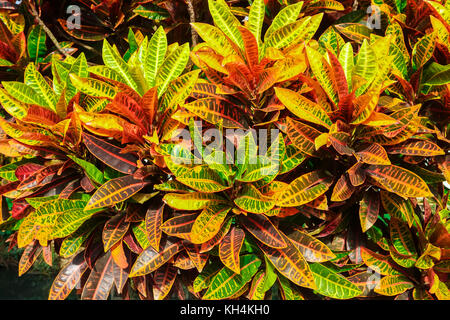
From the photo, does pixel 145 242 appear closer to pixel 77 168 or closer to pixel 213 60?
pixel 77 168

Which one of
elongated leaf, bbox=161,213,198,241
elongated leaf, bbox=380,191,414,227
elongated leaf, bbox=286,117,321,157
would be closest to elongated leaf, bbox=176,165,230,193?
elongated leaf, bbox=161,213,198,241

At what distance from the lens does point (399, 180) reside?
4.21 feet

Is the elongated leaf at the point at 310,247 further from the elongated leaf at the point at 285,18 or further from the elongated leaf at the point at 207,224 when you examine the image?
the elongated leaf at the point at 285,18

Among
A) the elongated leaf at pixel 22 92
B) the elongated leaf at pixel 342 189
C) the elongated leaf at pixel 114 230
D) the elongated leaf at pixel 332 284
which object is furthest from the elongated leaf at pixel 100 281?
the elongated leaf at pixel 342 189

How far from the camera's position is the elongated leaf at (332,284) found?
1.35 metres

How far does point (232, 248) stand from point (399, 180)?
0.61 meters

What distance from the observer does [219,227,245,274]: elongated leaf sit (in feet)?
4.15

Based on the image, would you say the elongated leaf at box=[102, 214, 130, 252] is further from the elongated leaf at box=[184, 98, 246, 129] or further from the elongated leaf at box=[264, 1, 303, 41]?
the elongated leaf at box=[264, 1, 303, 41]

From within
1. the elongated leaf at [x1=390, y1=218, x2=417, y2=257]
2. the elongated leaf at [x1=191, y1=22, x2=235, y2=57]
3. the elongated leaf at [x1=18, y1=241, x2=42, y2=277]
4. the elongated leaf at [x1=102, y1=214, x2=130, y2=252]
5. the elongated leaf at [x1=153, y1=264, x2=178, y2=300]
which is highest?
the elongated leaf at [x1=191, y1=22, x2=235, y2=57]

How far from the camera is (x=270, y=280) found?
1440 millimetres

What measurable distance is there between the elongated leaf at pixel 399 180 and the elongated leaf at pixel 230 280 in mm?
556

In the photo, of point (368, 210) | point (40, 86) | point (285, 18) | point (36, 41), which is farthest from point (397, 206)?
point (36, 41)

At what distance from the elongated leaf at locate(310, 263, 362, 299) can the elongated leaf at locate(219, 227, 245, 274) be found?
1.03ft
